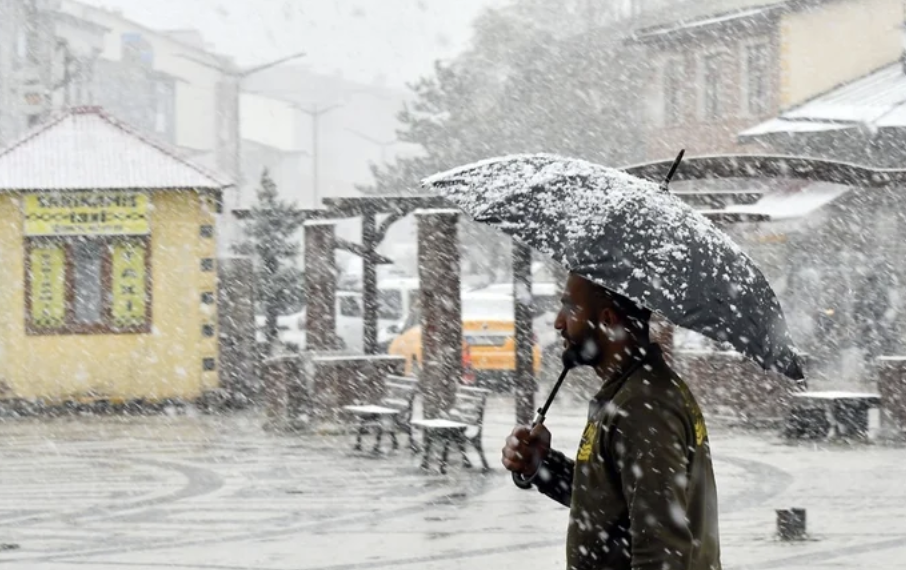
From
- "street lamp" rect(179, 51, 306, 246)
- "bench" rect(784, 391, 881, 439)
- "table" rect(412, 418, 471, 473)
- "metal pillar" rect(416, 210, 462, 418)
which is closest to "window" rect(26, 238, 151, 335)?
"street lamp" rect(179, 51, 306, 246)

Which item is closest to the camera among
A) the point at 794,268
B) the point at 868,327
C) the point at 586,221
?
the point at 586,221

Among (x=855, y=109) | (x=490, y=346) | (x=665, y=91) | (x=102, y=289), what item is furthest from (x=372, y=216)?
(x=665, y=91)

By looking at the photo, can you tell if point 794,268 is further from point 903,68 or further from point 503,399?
point 503,399

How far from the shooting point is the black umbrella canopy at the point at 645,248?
435 cm

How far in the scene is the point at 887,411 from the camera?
20.6m

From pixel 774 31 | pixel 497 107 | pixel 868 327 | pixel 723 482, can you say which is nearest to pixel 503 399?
pixel 868 327

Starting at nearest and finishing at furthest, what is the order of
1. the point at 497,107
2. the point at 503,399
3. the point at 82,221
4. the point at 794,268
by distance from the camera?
the point at 82,221, the point at 503,399, the point at 794,268, the point at 497,107

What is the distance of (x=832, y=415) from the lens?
20.3 metres

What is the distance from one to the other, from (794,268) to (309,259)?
14444 millimetres

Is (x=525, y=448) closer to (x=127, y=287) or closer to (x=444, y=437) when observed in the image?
(x=444, y=437)

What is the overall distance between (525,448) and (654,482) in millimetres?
581

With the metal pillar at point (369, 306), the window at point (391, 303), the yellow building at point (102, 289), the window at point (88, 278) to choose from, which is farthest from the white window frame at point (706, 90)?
the window at point (88, 278)

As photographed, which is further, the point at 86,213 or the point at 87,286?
the point at 87,286

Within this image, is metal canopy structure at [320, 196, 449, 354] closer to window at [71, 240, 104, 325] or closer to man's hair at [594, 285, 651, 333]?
window at [71, 240, 104, 325]
